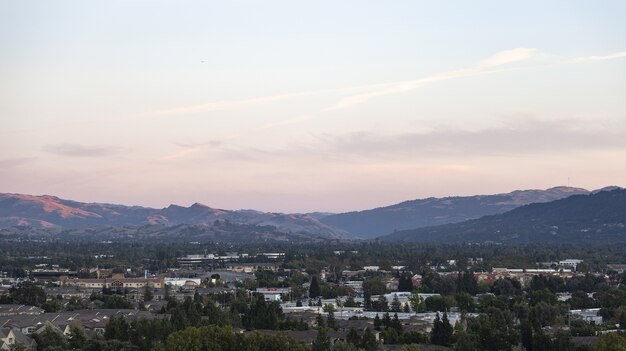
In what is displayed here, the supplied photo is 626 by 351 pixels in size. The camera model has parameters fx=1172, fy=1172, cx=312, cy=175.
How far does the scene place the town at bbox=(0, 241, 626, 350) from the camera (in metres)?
53.8

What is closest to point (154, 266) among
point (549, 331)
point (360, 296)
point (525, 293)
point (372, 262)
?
point (372, 262)

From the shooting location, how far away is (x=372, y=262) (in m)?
149

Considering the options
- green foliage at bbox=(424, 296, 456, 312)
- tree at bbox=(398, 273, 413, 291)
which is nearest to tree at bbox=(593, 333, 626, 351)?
green foliage at bbox=(424, 296, 456, 312)

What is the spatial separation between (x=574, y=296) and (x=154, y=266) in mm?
71924

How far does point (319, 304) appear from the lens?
3369 inches

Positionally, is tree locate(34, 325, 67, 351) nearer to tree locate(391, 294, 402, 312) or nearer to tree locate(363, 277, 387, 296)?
tree locate(391, 294, 402, 312)

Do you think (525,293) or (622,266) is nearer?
(525,293)

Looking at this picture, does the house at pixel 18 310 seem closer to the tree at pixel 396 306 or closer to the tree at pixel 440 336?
the tree at pixel 396 306

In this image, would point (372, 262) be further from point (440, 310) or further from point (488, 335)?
point (488, 335)

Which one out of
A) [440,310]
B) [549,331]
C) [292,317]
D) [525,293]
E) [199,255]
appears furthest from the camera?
[199,255]

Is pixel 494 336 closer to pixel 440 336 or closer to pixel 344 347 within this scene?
pixel 440 336

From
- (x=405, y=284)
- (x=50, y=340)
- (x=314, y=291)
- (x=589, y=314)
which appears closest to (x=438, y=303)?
(x=589, y=314)

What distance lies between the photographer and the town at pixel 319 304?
5375 centimetres

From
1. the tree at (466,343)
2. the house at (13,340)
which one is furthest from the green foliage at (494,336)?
the house at (13,340)
